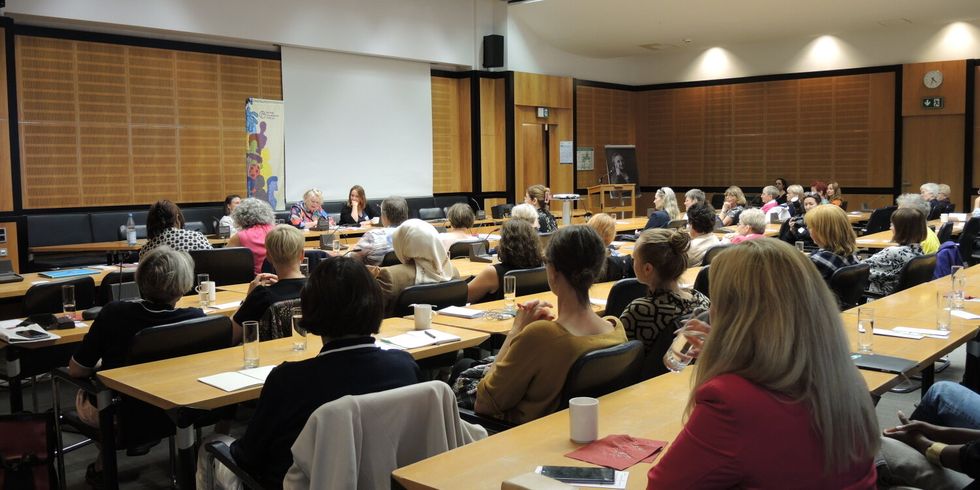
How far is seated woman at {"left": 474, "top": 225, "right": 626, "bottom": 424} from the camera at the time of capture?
9.64ft

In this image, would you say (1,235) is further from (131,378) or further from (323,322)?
(323,322)

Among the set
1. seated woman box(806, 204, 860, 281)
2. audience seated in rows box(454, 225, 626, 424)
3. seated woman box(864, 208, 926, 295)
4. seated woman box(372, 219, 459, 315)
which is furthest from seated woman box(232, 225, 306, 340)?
seated woman box(864, 208, 926, 295)

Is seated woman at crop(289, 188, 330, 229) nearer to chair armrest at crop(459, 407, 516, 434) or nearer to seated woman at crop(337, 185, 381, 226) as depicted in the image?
seated woman at crop(337, 185, 381, 226)

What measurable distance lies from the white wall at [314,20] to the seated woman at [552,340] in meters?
8.66

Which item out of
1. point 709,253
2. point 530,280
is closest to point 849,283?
point 709,253

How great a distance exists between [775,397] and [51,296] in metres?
4.96

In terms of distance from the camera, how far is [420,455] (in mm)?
2432

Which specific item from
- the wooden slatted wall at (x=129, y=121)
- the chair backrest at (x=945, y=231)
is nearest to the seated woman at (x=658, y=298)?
the chair backrest at (x=945, y=231)

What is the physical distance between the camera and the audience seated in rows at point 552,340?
9.64 ft

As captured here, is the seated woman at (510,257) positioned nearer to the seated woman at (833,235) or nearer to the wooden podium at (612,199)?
the seated woman at (833,235)

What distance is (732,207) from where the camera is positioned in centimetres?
1185

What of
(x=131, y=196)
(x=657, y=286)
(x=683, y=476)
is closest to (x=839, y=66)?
(x=131, y=196)

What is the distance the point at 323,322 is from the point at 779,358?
144 centimetres

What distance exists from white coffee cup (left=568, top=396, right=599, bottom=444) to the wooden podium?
45.4ft
